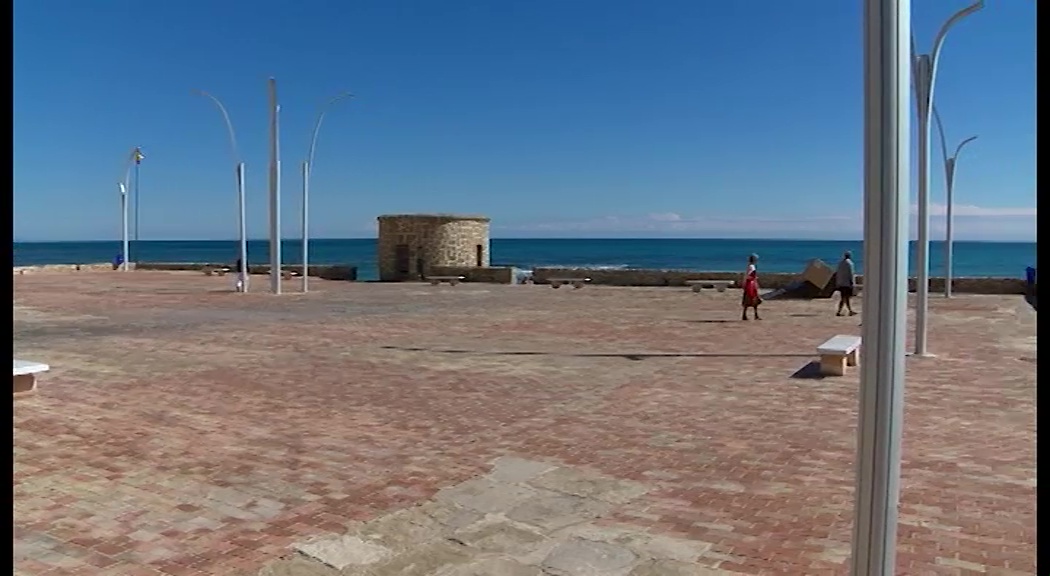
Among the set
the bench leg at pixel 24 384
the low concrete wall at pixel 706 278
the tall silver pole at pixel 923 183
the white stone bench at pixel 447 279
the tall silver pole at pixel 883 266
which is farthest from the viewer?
the white stone bench at pixel 447 279

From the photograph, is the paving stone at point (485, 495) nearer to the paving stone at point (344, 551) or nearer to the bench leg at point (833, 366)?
the paving stone at point (344, 551)

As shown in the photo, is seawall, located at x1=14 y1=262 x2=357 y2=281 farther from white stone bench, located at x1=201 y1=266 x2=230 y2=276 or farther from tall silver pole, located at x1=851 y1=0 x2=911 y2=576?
tall silver pole, located at x1=851 y1=0 x2=911 y2=576

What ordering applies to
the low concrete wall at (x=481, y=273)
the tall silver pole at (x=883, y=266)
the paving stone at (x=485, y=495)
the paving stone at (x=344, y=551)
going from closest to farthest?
1. the tall silver pole at (x=883, y=266)
2. the paving stone at (x=344, y=551)
3. the paving stone at (x=485, y=495)
4. the low concrete wall at (x=481, y=273)

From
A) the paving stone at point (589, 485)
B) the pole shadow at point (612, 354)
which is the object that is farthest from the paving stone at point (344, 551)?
the pole shadow at point (612, 354)

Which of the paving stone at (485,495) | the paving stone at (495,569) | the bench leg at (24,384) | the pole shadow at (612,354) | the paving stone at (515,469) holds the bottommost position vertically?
the paving stone at (495,569)

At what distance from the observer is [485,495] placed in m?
5.23

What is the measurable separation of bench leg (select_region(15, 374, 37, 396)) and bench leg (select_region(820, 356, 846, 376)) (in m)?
8.82

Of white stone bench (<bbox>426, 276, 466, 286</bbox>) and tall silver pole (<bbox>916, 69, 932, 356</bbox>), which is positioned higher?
tall silver pole (<bbox>916, 69, 932, 356</bbox>)

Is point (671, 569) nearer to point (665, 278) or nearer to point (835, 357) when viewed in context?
point (835, 357)

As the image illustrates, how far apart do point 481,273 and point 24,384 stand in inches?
1024

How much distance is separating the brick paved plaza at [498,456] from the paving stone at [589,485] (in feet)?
0.09

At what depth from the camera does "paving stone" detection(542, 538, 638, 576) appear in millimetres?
4023

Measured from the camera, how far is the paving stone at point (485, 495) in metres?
5.02

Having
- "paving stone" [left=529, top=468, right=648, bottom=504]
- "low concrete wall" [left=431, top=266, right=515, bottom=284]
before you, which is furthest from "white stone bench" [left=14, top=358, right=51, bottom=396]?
"low concrete wall" [left=431, top=266, right=515, bottom=284]
